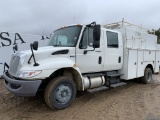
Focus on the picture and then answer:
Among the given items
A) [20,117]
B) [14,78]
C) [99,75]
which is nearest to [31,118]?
[20,117]

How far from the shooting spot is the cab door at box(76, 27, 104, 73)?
499 centimetres

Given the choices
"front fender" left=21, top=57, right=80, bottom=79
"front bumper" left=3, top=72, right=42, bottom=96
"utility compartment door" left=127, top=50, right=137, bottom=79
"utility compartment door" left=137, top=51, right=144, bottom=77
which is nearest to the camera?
"front bumper" left=3, top=72, right=42, bottom=96

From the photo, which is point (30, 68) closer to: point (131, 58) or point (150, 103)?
point (150, 103)

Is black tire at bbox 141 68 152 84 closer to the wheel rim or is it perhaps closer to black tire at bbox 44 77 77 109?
black tire at bbox 44 77 77 109

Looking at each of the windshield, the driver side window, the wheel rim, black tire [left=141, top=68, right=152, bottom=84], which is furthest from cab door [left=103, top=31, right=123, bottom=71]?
black tire [left=141, top=68, right=152, bottom=84]

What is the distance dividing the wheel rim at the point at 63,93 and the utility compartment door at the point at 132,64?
A: 10.1 ft

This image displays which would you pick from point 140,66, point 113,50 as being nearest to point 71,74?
point 113,50

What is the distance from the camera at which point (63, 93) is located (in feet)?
14.8

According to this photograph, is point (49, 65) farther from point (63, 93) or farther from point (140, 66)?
point (140, 66)

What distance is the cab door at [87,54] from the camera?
4992 millimetres

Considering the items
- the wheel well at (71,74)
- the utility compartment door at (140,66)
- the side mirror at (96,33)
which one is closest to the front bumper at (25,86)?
the wheel well at (71,74)

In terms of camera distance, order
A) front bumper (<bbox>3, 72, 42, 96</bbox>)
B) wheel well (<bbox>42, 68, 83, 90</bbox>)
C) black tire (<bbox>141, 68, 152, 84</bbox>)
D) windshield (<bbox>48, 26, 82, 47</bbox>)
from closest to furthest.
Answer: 1. front bumper (<bbox>3, 72, 42, 96</bbox>)
2. wheel well (<bbox>42, 68, 83, 90</bbox>)
3. windshield (<bbox>48, 26, 82, 47</bbox>)
4. black tire (<bbox>141, 68, 152, 84</bbox>)

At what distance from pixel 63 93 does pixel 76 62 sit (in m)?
1.00

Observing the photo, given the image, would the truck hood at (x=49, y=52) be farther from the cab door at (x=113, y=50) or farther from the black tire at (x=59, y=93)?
the cab door at (x=113, y=50)
